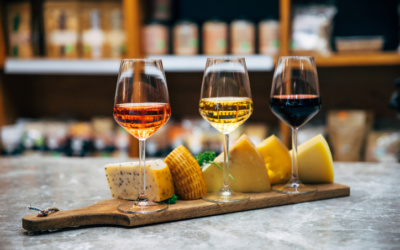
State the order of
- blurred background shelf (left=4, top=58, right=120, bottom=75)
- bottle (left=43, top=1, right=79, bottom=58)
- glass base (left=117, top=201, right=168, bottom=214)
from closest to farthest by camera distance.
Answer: glass base (left=117, top=201, right=168, bottom=214) → blurred background shelf (left=4, top=58, right=120, bottom=75) → bottle (left=43, top=1, right=79, bottom=58)

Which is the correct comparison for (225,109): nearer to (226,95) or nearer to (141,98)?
(226,95)

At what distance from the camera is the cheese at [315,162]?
1.00 m

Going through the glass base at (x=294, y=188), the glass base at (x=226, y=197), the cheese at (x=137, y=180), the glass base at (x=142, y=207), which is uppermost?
the cheese at (x=137, y=180)

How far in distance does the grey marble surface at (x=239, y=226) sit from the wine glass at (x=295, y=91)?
0.44ft

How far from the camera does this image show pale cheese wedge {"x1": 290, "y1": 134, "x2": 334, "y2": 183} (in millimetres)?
1002

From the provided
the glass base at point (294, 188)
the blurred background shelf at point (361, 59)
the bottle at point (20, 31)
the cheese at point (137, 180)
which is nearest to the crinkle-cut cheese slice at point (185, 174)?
the cheese at point (137, 180)

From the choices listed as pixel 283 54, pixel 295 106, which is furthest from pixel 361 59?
pixel 295 106

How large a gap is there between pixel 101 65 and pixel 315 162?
152 centimetres

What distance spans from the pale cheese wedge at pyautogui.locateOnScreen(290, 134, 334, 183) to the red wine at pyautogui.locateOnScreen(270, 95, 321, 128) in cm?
6

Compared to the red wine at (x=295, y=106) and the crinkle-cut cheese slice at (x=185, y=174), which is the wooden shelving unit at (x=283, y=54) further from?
the crinkle-cut cheese slice at (x=185, y=174)

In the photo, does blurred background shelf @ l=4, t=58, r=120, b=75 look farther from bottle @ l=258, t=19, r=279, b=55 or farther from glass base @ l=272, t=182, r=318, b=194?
glass base @ l=272, t=182, r=318, b=194

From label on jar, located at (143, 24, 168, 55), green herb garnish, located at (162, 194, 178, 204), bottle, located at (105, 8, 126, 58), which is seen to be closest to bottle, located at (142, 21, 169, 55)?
label on jar, located at (143, 24, 168, 55)

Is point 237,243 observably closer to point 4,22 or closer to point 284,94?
point 284,94

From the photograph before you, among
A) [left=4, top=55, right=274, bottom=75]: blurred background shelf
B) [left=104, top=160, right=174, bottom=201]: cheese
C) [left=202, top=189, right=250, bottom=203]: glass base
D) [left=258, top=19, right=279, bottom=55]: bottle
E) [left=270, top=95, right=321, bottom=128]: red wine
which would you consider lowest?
[left=202, top=189, right=250, bottom=203]: glass base
